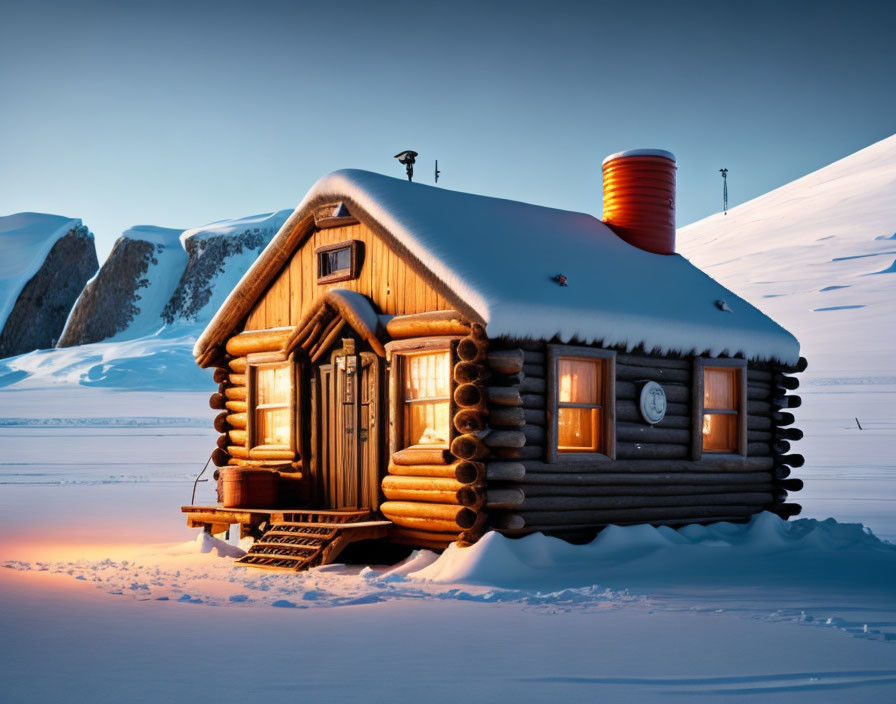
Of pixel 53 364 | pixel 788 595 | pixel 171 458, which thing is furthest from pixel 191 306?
pixel 788 595

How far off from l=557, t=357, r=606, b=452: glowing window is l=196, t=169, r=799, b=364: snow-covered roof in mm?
422

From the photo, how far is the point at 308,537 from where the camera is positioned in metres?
13.1

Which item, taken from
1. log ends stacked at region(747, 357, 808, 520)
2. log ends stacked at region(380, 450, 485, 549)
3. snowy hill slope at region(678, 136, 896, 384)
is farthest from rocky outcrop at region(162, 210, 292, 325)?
log ends stacked at region(380, 450, 485, 549)

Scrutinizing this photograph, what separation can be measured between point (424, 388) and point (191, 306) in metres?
77.3

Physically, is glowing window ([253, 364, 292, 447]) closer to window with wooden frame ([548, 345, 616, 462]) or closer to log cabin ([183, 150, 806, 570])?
log cabin ([183, 150, 806, 570])

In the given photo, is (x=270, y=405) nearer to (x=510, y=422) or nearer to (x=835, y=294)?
(x=510, y=422)

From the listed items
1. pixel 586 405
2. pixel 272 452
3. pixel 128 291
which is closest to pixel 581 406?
pixel 586 405

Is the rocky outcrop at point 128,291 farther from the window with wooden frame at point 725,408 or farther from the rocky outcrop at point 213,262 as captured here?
the window with wooden frame at point 725,408

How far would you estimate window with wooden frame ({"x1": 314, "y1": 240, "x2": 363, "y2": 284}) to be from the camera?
1437 cm

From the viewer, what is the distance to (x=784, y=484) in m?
16.1

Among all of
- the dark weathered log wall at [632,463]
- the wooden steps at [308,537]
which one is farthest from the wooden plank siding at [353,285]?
the wooden steps at [308,537]

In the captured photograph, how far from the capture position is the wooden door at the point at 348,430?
1373cm

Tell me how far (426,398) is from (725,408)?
4.75 meters

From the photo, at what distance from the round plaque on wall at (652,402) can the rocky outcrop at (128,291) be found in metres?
79.6
